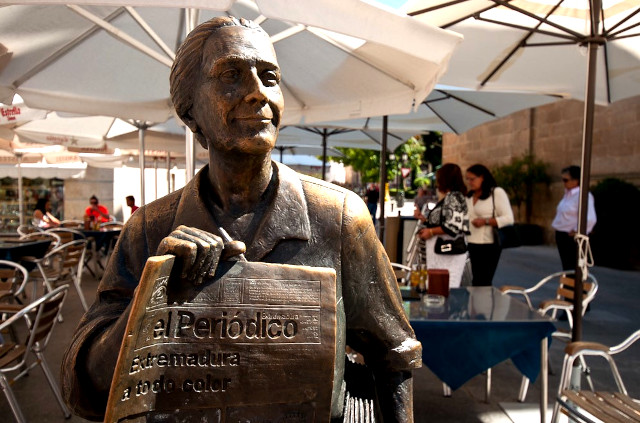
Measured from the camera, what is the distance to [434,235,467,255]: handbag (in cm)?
472

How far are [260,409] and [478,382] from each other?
13.2 ft

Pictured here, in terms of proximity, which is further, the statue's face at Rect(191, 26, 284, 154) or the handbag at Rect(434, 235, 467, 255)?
the handbag at Rect(434, 235, 467, 255)

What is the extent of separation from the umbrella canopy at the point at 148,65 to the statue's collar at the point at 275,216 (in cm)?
239

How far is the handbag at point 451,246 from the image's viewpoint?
4719mm

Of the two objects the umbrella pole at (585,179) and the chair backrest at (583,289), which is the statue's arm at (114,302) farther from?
the chair backrest at (583,289)

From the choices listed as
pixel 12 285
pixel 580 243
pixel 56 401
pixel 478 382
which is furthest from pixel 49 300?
pixel 580 243

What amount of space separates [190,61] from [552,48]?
14.8ft

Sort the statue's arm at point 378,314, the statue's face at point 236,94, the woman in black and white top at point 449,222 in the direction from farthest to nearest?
1. the woman in black and white top at point 449,222
2. the statue's arm at point 378,314
3. the statue's face at point 236,94

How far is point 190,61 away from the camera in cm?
108

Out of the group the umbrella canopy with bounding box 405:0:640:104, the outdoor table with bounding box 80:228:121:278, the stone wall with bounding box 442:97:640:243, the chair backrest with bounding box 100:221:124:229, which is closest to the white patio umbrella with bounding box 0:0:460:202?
the umbrella canopy with bounding box 405:0:640:104

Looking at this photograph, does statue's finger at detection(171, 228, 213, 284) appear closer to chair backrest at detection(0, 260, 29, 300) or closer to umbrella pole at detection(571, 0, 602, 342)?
umbrella pole at detection(571, 0, 602, 342)

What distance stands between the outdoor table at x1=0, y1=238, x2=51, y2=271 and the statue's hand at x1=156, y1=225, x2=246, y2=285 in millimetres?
6065

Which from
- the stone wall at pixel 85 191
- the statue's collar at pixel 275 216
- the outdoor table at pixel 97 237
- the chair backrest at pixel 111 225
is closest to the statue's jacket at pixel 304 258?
the statue's collar at pixel 275 216

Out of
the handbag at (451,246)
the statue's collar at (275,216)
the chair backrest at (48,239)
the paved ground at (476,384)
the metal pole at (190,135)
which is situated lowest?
the paved ground at (476,384)
